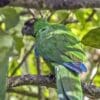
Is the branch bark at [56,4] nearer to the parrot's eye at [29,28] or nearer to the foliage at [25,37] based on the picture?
the foliage at [25,37]

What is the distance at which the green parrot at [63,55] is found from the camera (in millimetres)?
1527

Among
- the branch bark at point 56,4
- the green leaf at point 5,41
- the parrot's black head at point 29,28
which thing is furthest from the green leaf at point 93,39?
the parrot's black head at point 29,28

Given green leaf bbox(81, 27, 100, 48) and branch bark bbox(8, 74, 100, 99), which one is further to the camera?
green leaf bbox(81, 27, 100, 48)

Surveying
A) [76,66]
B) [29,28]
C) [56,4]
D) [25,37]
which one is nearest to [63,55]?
[76,66]

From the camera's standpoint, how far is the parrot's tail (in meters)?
1.48

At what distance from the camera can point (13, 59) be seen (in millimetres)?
2473

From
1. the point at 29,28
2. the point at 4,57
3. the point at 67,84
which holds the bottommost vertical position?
the point at 67,84

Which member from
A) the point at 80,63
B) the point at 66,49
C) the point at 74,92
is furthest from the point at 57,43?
the point at 74,92

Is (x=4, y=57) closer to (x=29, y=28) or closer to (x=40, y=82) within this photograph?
(x=40, y=82)

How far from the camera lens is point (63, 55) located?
1.69 m

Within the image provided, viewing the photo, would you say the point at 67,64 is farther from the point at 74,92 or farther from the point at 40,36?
the point at 40,36

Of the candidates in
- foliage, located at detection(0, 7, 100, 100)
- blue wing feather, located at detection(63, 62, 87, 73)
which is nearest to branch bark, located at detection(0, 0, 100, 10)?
foliage, located at detection(0, 7, 100, 100)

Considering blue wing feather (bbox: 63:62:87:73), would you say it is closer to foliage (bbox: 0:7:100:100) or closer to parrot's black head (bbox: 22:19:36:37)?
foliage (bbox: 0:7:100:100)

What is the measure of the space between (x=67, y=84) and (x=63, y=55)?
175mm
